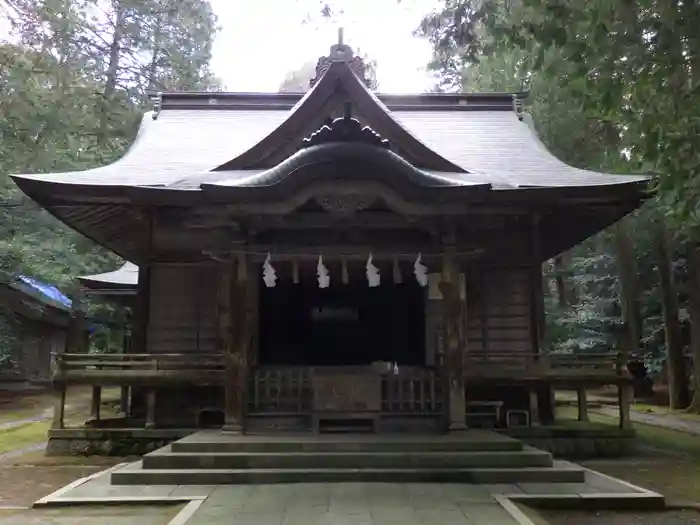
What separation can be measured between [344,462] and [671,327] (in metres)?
12.8

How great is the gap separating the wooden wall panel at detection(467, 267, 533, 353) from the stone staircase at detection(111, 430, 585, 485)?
128 inches

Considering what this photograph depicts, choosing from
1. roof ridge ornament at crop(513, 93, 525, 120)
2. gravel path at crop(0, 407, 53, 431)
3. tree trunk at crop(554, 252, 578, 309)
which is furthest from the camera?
tree trunk at crop(554, 252, 578, 309)

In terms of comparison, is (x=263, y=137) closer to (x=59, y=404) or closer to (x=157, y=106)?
(x=59, y=404)

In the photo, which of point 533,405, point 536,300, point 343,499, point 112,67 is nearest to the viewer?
point 343,499

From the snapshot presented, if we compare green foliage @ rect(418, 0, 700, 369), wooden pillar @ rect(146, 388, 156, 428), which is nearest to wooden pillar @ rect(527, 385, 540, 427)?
green foliage @ rect(418, 0, 700, 369)

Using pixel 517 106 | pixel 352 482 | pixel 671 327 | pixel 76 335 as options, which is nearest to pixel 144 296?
pixel 352 482

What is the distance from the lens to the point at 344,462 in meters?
7.88

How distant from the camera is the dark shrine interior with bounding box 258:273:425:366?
12.9m

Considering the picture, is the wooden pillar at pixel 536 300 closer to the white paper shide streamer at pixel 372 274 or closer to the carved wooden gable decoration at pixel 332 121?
the carved wooden gable decoration at pixel 332 121

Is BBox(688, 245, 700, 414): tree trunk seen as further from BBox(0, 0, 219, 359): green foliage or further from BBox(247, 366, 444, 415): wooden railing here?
BBox(0, 0, 219, 359): green foliage

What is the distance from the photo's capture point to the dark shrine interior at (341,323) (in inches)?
506

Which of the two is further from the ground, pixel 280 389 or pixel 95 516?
pixel 280 389

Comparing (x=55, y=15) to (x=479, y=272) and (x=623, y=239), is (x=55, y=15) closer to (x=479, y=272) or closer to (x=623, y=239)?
(x=479, y=272)

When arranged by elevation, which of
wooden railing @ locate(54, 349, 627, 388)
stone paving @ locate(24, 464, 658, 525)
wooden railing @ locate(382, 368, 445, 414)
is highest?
wooden railing @ locate(54, 349, 627, 388)
